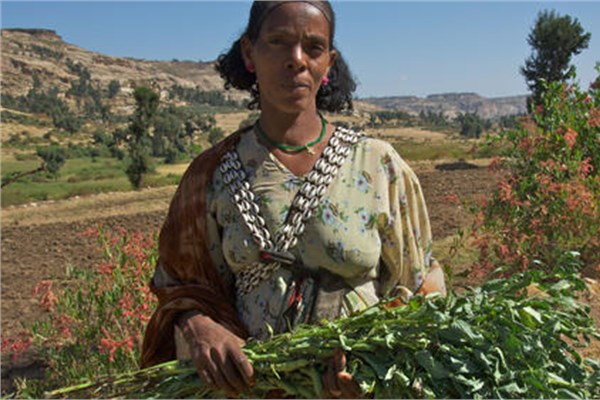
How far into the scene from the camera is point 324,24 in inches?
67.2

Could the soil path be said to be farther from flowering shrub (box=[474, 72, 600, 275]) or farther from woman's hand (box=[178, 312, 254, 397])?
woman's hand (box=[178, 312, 254, 397])

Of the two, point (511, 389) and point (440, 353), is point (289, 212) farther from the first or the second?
point (511, 389)

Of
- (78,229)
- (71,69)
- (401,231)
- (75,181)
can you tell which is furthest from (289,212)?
(71,69)

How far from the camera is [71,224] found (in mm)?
13156

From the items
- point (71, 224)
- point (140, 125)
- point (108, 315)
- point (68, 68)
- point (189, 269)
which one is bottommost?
point (71, 224)

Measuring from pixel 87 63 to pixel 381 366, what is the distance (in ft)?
365

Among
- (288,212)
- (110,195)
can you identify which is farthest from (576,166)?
(110,195)

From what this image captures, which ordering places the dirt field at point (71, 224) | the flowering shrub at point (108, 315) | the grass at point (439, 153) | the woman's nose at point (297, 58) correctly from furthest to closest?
the grass at point (439, 153), the dirt field at point (71, 224), the flowering shrub at point (108, 315), the woman's nose at point (297, 58)

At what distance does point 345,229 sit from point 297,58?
0.43m

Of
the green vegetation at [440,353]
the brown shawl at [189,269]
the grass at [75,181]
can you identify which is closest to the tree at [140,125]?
the grass at [75,181]

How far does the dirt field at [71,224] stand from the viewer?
7.76m

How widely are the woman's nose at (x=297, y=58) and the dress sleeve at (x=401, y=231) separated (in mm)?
314

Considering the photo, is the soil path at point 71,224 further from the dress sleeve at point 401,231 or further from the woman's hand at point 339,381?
the woman's hand at point 339,381

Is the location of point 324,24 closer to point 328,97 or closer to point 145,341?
point 328,97
